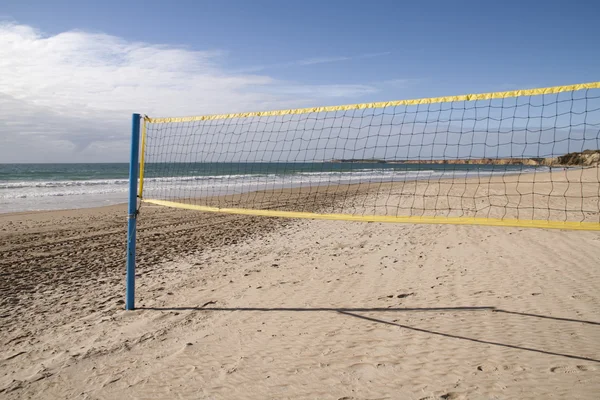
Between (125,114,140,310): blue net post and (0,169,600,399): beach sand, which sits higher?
(125,114,140,310): blue net post

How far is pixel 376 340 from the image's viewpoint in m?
3.33

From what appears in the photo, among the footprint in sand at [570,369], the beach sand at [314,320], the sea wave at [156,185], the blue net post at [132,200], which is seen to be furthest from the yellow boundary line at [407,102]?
the sea wave at [156,185]

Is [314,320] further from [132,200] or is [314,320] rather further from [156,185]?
[156,185]

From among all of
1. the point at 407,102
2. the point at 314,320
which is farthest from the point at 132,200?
the point at 407,102

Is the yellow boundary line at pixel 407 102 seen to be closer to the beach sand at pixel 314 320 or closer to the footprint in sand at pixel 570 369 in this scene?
the beach sand at pixel 314 320

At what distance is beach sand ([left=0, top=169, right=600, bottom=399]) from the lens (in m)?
2.76

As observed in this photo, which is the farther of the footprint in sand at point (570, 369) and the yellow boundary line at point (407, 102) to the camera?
the yellow boundary line at point (407, 102)

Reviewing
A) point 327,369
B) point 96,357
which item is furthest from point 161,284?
point 327,369

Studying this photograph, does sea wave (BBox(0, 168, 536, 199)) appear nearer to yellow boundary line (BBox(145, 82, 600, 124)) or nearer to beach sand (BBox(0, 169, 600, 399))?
beach sand (BBox(0, 169, 600, 399))

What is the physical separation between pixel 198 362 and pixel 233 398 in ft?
1.93

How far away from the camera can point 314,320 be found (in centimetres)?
383

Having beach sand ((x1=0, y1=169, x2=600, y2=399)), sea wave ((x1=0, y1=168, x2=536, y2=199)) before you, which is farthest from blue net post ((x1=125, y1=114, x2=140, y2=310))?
sea wave ((x1=0, y1=168, x2=536, y2=199))

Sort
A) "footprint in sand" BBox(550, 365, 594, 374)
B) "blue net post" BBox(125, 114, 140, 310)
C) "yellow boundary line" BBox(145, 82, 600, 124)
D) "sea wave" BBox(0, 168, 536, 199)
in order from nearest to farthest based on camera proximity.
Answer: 1. "footprint in sand" BBox(550, 365, 594, 374)
2. "yellow boundary line" BBox(145, 82, 600, 124)
3. "blue net post" BBox(125, 114, 140, 310)
4. "sea wave" BBox(0, 168, 536, 199)

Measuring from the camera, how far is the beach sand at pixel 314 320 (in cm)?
276
